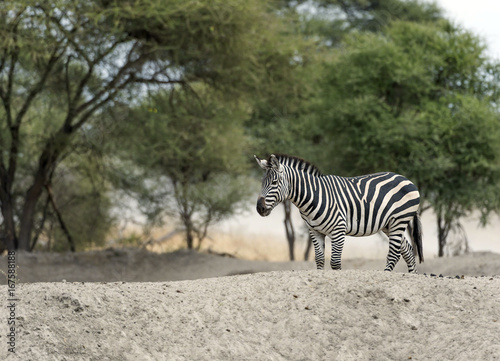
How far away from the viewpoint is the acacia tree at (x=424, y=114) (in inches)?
530

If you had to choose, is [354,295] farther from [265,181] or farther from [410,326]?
[265,181]

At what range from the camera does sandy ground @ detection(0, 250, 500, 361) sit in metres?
5.44

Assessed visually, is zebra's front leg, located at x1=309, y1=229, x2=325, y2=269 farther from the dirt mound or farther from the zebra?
the dirt mound

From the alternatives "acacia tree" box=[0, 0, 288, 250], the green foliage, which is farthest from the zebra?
the green foliage

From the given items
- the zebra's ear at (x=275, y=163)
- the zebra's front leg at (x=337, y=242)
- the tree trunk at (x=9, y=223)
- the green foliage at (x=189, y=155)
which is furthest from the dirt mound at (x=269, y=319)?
the tree trunk at (x=9, y=223)

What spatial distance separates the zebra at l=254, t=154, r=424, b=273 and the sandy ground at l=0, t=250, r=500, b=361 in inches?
22.1

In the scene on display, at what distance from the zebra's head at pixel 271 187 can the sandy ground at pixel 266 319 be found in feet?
2.51

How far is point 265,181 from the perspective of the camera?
6.75 metres

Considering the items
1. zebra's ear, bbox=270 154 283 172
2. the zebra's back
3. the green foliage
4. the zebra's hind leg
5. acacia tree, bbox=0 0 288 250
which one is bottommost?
A: the zebra's hind leg

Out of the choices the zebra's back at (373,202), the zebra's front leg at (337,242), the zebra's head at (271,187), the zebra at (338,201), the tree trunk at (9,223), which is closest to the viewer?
the zebra's head at (271,187)

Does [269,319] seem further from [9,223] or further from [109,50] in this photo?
[9,223]

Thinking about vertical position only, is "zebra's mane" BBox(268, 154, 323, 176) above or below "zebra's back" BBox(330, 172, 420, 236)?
above

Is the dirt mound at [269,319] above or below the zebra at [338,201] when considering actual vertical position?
below

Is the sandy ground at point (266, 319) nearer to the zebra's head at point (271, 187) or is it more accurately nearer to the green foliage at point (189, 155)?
the zebra's head at point (271, 187)
